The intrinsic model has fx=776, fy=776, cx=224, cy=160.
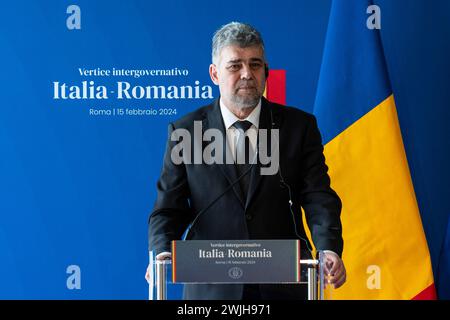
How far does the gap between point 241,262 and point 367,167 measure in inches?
73.7

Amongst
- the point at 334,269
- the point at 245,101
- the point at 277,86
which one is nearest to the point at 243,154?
the point at 245,101

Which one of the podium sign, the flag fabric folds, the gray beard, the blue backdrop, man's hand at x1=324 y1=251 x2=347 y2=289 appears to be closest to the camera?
the podium sign

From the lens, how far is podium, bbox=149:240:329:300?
200cm

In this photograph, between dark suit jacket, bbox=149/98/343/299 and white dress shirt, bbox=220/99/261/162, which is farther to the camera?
white dress shirt, bbox=220/99/261/162

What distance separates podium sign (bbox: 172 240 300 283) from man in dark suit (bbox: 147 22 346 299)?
48 centimetres

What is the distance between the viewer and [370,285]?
3709mm

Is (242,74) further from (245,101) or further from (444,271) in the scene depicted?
(444,271)

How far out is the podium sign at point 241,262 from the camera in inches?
78.6

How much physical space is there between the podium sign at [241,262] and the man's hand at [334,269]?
0.77ft

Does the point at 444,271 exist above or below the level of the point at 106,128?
below

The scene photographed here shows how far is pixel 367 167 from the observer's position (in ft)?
12.3

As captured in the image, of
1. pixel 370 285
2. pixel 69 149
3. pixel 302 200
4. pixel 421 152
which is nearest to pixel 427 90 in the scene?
pixel 421 152

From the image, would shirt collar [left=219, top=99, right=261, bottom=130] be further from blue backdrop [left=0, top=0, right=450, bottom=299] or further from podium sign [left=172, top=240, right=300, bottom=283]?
blue backdrop [left=0, top=0, right=450, bottom=299]

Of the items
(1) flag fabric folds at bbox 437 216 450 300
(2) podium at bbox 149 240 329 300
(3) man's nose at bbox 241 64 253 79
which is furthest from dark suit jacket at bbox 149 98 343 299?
(1) flag fabric folds at bbox 437 216 450 300
